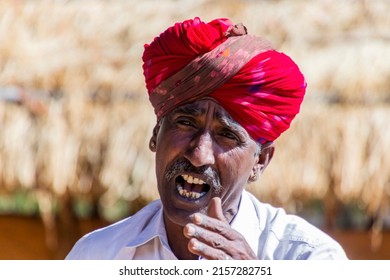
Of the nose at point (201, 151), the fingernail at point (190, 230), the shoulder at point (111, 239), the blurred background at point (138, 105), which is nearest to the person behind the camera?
the fingernail at point (190, 230)

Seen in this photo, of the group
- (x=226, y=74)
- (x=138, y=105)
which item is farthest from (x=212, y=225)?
(x=138, y=105)

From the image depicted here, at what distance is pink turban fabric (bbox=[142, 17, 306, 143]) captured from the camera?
236 centimetres

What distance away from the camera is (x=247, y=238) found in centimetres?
247

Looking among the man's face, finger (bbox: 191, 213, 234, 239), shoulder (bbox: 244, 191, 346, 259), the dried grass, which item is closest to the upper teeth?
the man's face

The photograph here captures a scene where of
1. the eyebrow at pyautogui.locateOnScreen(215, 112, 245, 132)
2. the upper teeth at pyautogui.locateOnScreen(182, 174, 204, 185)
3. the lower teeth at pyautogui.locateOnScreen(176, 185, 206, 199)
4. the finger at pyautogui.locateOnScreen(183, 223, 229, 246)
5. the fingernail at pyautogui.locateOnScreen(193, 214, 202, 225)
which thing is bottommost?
the finger at pyautogui.locateOnScreen(183, 223, 229, 246)

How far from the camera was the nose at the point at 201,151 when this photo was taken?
2.29 metres

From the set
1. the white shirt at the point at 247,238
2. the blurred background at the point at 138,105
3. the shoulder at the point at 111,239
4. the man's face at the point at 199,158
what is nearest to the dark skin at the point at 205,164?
the man's face at the point at 199,158

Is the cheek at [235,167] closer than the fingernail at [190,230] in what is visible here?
A: No

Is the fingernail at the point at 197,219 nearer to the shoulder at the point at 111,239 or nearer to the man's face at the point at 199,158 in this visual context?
the man's face at the point at 199,158

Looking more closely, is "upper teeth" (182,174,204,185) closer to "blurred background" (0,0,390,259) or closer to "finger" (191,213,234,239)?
"finger" (191,213,234,239)

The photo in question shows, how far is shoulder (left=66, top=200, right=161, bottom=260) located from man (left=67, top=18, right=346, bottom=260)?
0.02m

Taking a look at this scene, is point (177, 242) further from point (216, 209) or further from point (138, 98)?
point (138, 98)

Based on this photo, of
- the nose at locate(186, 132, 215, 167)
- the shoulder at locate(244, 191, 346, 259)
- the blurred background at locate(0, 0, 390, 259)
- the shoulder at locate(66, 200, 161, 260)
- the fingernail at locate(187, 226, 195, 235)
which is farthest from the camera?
the blurred background at locate(0, 0, 390, 259)

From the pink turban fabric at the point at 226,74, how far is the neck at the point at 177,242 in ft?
0.88
